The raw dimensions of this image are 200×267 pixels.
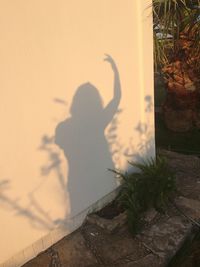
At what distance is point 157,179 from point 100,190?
87cm

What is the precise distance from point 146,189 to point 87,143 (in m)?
1.17

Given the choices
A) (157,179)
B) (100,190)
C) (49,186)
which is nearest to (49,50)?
(49,186)

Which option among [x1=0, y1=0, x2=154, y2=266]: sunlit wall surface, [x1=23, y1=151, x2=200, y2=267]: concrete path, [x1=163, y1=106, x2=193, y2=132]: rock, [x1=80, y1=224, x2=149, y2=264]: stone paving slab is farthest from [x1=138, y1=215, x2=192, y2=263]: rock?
[x1=163, y1=106, x2=193, y2=132]: rock

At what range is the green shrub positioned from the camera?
5.01 meters

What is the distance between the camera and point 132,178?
5312mm

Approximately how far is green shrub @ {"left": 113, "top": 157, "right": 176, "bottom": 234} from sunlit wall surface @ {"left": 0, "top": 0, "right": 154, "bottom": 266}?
0.26m

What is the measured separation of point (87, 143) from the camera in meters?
4.70

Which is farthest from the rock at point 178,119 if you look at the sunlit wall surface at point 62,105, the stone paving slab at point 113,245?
the stone paving slab at point 113,245

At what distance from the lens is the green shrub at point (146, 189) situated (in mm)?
5008

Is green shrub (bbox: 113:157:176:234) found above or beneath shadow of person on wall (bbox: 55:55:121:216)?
beneath

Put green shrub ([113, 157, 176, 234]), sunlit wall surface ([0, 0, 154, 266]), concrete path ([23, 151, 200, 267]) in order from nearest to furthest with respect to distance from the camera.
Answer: sunlit wall surface ([0, 0, 154, 266]) < concrete path ([23, 151, 200, 267]) < green shrub ([113, 157, 176, 234])

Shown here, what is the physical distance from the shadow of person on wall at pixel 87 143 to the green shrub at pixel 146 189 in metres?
0.33

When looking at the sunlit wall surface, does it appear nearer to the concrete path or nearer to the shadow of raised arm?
the shadow of raised arm

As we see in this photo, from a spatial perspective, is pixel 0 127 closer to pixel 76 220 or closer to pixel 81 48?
pixel 81 48
